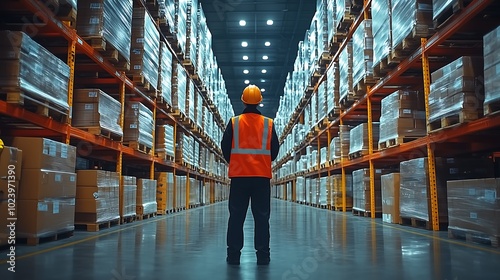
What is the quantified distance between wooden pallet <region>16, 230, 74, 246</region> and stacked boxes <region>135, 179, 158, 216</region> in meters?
2.58

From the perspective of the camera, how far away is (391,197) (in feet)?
21.3

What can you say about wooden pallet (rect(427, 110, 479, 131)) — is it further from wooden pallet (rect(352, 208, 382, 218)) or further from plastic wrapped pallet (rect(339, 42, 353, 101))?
wooden pallet (rect(352, 208, 382, 218))

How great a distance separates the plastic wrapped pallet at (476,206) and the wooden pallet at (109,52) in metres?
4.51

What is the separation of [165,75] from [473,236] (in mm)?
6323

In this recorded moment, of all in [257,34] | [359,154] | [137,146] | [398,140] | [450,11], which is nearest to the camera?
[450,11]

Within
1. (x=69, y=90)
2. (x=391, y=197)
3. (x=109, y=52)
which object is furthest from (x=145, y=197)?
(x=391, y=197)

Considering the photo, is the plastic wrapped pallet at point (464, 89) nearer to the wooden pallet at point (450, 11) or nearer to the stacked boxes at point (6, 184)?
the wooden pallet at point (450, 11)

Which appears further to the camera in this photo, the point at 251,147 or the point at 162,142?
the point at 162,142

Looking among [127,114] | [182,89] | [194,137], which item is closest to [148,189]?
[127,114]

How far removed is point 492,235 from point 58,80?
180 inches

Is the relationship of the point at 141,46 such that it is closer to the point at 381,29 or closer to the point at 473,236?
the point at 381,29

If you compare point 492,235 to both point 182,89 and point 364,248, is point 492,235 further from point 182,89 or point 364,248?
point 182,89

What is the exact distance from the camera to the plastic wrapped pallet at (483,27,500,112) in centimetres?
378

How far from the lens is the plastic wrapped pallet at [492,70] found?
12.4 ft
